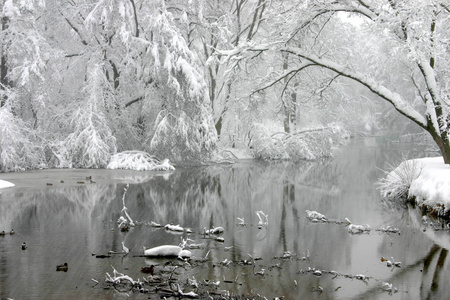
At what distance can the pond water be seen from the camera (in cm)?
620

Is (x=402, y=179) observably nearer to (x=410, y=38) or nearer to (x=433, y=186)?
(x=433, y=186)

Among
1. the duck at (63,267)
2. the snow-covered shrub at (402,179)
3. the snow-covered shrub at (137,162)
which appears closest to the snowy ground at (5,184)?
the snow-covered shrub at (137,162)

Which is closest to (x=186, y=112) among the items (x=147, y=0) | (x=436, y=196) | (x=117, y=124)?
(x=117, y=124)

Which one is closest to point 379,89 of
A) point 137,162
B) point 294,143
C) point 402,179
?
point 402,179

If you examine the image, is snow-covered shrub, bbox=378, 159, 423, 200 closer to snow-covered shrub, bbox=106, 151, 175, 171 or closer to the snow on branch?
the snow on branch

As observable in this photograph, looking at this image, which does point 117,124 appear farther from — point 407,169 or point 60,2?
point 407,169

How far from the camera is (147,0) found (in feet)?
83.4

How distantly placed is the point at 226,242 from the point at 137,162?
13.9 meters

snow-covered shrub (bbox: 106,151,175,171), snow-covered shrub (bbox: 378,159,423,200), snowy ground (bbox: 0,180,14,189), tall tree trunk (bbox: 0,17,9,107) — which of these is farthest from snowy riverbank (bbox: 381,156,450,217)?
tall tree trunk (bbox: 0,17,9,107)

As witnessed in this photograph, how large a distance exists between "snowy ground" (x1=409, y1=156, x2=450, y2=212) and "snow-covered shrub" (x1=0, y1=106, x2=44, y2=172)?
52.8 feet

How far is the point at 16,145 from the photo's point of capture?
2047 centimetres

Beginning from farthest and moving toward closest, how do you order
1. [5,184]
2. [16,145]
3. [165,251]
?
[16,145]
[5,184]
[165,251]

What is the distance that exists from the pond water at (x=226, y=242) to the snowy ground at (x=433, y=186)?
568 mm

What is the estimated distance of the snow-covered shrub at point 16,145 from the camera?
19.6 meters
